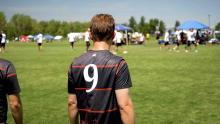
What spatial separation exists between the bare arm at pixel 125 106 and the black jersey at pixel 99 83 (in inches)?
2.3

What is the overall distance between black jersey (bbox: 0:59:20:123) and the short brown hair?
0.98 metres

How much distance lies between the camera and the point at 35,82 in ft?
45.3

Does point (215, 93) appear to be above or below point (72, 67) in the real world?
below

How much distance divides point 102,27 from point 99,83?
0.54 m

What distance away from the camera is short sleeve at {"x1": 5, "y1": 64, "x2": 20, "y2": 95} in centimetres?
392

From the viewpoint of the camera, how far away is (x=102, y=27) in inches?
141

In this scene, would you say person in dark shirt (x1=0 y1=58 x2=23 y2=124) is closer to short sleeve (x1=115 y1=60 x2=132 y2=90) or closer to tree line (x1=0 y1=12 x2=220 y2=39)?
short sleeve (x1=115 y1=60 x2=132 y2=90)

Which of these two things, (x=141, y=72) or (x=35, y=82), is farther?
(x=141, y=72)

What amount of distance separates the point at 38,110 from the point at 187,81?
631 centimetres

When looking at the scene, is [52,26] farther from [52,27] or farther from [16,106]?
[16,106]

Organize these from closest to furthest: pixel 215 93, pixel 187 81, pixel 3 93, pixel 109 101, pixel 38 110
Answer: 1. pixel 109 101
2. pixel 3 93
3. pixel 38 110
4. pixel 215 93
5. pixel 187 81

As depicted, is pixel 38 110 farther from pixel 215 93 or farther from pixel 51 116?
pixel 215 93

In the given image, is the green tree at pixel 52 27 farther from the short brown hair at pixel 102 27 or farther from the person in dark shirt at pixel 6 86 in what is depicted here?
the short brown hair at pixel 102 27

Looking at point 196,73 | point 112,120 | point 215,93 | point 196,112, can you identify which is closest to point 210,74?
point 196,73
